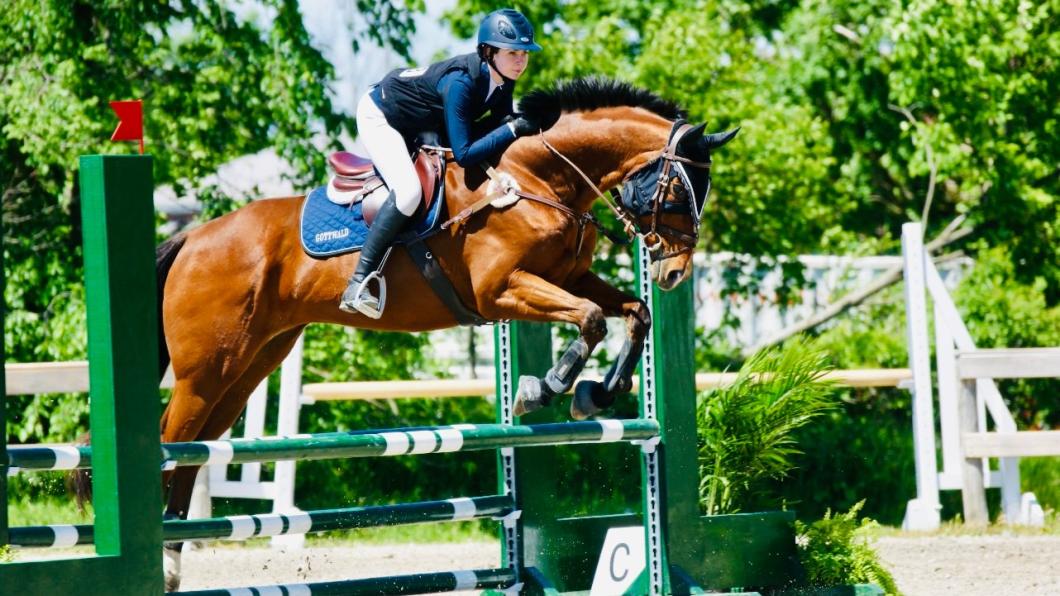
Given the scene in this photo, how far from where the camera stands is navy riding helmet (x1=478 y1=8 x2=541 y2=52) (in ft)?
13.4

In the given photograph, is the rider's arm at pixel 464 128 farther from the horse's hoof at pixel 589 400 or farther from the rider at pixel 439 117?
the horse's hoof at pixel 589 400

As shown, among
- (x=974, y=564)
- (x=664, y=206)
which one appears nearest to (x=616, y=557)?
(x=664, y=206)

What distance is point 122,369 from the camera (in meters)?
2.72

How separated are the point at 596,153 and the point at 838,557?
151 centimetres

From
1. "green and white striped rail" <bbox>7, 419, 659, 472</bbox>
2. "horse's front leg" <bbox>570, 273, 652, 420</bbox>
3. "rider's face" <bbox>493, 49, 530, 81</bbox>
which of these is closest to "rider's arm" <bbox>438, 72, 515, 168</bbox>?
"rider's face" <bbox>493, 49, 530, 81</bbox>

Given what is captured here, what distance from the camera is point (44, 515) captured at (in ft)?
22.1

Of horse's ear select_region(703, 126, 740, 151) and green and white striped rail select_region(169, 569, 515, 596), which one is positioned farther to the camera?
horse's ear select_region(703, 126, 740, 151)

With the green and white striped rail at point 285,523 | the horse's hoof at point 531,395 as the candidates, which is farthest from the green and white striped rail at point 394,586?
the horse's hoof at point 531,395

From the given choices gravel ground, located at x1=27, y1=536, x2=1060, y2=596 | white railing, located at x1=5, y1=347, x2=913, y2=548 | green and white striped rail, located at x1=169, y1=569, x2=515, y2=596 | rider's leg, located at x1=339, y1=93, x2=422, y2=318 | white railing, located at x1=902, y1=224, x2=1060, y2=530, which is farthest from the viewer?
white railing, located at x1=902, y1=224, x2=1060, y2=530

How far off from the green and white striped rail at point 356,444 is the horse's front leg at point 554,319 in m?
0.21

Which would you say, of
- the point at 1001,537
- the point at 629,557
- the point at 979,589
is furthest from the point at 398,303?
the point at 1001,537

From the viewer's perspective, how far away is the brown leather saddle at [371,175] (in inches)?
169

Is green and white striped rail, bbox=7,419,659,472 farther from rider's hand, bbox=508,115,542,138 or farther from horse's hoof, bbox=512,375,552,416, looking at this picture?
rider's hand, bbox=508,115,542,138

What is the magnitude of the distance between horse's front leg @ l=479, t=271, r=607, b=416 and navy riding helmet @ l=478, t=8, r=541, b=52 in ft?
2.32
